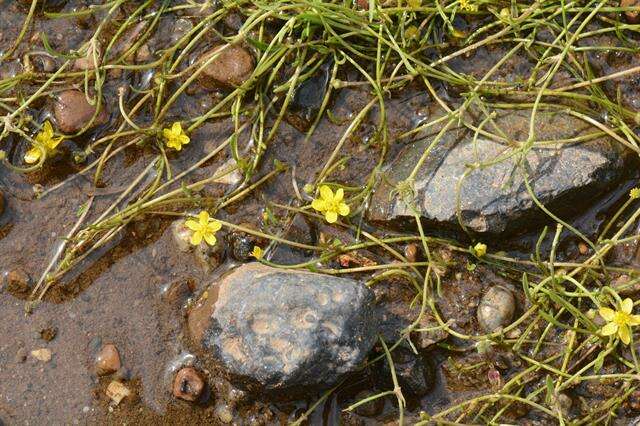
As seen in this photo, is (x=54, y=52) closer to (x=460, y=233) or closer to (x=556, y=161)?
(x=460, y=233)

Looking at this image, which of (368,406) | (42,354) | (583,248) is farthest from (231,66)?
(583,248)

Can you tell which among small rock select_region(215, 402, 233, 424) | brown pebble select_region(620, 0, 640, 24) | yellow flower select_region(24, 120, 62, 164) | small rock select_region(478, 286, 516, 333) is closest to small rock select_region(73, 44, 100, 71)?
yellow flower select_region(24, 120, 62, 164)

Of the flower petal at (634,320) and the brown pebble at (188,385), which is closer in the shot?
the flower petal at (634,320)

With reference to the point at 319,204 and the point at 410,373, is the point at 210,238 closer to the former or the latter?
the point at 319,204

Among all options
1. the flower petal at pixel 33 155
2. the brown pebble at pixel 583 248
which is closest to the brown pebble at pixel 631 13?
the brown pebble at pixel 583 248

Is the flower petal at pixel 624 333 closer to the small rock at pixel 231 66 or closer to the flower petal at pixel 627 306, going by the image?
the flower petal at pixel 627 306

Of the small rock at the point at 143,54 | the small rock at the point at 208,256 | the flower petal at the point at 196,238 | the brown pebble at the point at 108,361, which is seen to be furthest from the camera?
the small rock at the point at 143,54
